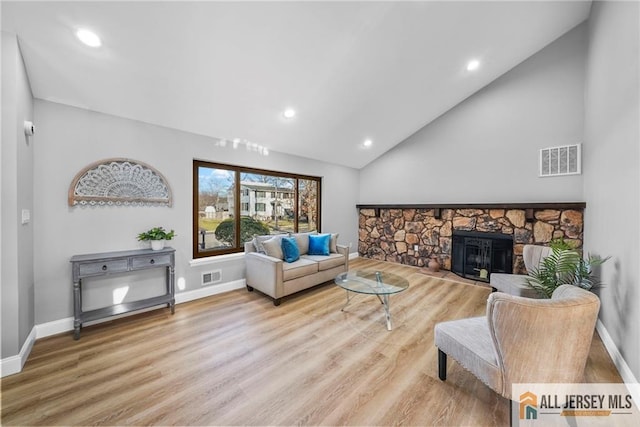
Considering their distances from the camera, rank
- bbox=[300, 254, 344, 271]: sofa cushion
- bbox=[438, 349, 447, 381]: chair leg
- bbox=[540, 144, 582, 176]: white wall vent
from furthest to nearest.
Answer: bbox=[300, 254, 344, 271]: sofa cushion → bbox=[540, 144, 582, 176]: white wall vent → bbox=[438, 349, 447, 381]: chair leg

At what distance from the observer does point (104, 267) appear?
8.15 ft

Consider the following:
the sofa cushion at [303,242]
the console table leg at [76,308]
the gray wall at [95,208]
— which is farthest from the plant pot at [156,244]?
the sofa cushion at [303,242]

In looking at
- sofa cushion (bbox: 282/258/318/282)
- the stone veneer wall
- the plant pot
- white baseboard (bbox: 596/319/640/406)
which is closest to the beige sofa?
sofa cushion (bbox: 282/258/318/282)

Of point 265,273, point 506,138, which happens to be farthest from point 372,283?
point 506,138

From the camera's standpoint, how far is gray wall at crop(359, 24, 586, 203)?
3570 millimetres

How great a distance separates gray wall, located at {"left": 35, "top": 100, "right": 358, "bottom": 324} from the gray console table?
0.64 ft

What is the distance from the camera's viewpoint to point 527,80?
391 centimetres

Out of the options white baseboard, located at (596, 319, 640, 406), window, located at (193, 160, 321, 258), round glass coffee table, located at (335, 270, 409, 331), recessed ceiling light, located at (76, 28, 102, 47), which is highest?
recessed ceiling light, located at (76, 28, 102, 47)

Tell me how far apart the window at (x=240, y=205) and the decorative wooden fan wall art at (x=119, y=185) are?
51 centimetres

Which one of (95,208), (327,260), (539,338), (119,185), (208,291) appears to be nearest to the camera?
(539,338)

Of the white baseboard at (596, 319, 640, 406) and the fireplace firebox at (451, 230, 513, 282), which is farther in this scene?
the fireplace firebox at (451, 230, 513, 282)

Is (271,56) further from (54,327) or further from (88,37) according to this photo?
(54,327)

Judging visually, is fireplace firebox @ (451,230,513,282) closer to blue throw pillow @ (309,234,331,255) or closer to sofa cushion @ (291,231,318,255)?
blue throw pillow @ (309,234,331,255)

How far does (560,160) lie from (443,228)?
194 centimetres
